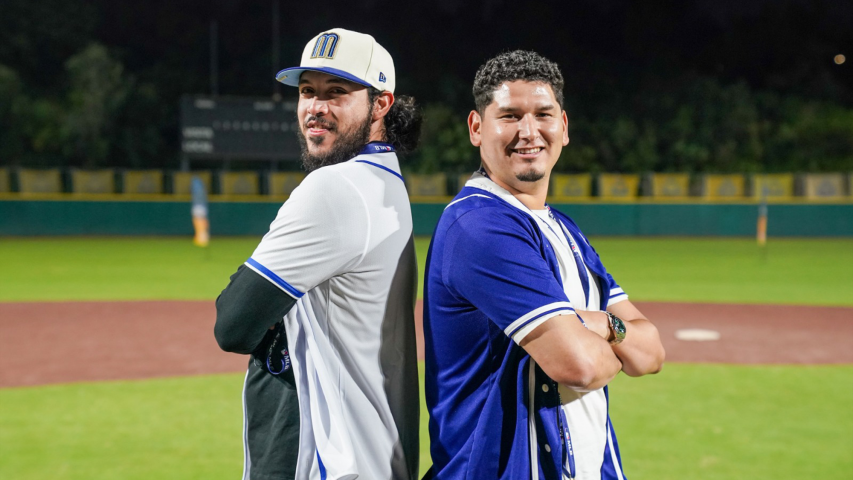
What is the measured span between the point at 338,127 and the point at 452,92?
3135 cm

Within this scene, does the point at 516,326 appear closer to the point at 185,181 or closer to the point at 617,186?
the point at 185,181

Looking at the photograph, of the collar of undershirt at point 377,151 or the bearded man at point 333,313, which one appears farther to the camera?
the collar of undershirt at point 377,151

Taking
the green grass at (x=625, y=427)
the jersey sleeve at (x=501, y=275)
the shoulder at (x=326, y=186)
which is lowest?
the green grass at (x=625, y=427)

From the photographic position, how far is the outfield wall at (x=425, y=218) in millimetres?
24250

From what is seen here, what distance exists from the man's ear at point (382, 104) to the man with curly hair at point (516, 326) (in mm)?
316

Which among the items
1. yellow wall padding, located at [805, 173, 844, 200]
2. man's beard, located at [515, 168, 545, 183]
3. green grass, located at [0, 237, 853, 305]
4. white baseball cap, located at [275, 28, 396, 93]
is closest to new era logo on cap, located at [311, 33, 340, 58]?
white baseball cap, located at [275, 28, 396, 93]

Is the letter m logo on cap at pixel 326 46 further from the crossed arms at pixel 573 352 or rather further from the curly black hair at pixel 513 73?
the crossed arms at pixel 573 352

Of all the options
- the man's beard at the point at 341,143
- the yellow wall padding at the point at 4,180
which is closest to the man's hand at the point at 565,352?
the man's beard at the point at 341,143

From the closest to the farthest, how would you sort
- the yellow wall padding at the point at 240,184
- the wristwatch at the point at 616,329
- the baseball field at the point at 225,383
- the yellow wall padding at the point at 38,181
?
the wristwatch at the point at 616,329 < the baseball field at the point at 225,383 < the yellow wall padding at the point at 38,181 < the yellow wall padding at the point at 240,184

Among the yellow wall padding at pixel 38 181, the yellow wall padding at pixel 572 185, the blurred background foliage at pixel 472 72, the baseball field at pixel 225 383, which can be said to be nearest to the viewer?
the baseball field at pixel 225 383

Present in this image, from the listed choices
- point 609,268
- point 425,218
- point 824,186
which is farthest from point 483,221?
point 824,186

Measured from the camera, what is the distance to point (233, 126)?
72.5 ft

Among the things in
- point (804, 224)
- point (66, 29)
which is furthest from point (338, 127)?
point (66, 29)

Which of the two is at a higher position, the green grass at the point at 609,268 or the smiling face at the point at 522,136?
the smiling face at the point at 522,136
